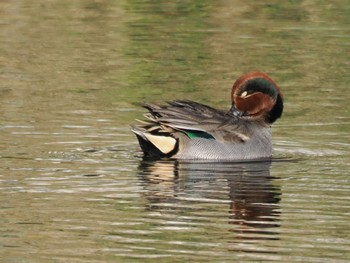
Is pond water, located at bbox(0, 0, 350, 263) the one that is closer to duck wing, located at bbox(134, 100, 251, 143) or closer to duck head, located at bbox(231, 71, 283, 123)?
duck wing, located at bbox(134, 100, 251, 143)

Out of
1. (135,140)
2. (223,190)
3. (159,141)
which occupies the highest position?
(223,190)

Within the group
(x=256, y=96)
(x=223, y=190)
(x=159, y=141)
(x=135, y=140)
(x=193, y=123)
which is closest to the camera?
A: (x=223, y=190)

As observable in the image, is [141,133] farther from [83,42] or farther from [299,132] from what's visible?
[83,42]

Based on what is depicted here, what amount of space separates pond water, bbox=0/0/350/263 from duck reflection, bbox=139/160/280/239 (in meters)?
0.02

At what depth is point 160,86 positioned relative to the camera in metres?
16.5

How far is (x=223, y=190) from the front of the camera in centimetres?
1134

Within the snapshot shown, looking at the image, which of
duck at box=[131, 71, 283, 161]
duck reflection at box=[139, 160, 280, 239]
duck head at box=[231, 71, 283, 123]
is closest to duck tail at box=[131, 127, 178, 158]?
duck at box=[131, 71, 283, 161]

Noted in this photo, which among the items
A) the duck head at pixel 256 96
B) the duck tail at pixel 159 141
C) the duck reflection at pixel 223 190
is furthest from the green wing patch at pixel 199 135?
the duck head at pixel 256 96

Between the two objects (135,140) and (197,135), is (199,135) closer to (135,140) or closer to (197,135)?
(197,135)

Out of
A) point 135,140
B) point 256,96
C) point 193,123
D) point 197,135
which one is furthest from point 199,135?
point 135,140

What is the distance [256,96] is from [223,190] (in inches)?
83.2

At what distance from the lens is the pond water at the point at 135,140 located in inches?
375

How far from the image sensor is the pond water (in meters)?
9.53

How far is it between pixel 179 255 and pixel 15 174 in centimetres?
310
